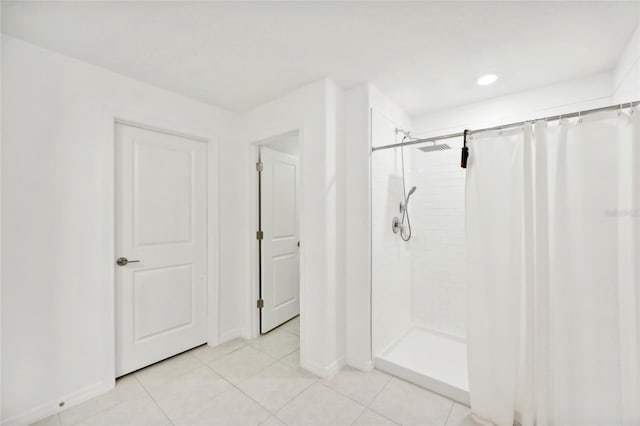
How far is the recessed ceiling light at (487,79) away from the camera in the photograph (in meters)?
2.04

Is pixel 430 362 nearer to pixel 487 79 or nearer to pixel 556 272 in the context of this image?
pixel 556 272

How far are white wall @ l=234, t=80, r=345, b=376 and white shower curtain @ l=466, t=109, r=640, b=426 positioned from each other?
0.96m

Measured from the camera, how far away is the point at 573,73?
1993mm

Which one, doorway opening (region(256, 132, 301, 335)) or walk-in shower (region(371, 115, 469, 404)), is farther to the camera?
doorway opening (region(256, 132, 301, 335))

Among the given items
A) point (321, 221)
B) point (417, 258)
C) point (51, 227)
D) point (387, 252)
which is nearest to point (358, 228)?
point (321, 221)

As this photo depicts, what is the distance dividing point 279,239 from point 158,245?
3.88ft

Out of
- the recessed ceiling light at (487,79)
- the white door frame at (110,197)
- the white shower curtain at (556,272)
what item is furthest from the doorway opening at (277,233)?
the white shower curtain at (556,272)

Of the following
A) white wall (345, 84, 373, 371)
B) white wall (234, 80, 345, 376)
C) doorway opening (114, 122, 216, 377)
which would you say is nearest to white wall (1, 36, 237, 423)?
doorway opening (114, 122, 216, 377)

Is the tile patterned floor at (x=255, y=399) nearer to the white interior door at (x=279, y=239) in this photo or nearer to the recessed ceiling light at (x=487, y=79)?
the white interior door at (x=279, y=239)

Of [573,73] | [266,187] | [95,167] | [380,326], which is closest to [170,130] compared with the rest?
[95,167]

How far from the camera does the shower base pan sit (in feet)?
6.11

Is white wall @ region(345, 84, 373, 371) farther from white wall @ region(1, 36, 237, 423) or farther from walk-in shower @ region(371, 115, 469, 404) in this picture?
white wall @ region(1, 36, 237, 423)

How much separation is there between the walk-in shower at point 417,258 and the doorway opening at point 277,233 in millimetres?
1027

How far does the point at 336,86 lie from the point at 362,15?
2.50ft
